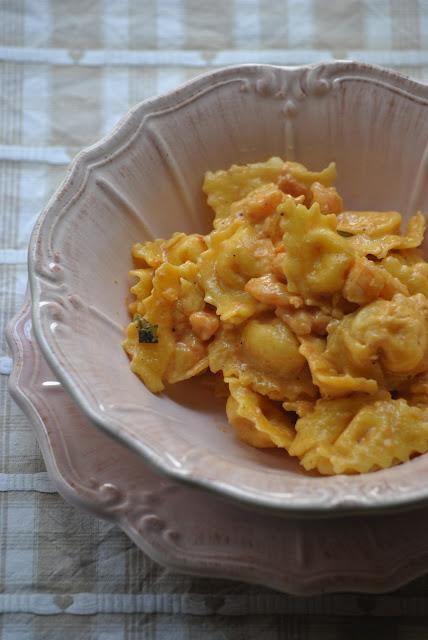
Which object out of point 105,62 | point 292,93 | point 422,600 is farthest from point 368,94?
point 422,600

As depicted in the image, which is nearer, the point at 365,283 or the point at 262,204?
the point at 365,283

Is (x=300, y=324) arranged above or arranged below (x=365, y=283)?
below

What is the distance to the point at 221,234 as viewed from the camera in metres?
2.19

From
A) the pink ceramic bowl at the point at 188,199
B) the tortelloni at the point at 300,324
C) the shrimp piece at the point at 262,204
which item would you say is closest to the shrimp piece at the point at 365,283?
the tortelloni at the point at 300,324

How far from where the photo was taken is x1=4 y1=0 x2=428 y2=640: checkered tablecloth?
1990 millimetres

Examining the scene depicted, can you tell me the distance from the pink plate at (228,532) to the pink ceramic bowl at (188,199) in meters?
0.15


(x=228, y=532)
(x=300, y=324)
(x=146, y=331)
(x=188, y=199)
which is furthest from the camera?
(x=188, y=199)

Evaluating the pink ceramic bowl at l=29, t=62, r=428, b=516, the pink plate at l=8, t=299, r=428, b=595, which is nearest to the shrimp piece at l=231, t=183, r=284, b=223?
the pink ceramic bowl at l=29, t=62, r=428, b=516

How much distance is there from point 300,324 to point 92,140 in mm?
1378

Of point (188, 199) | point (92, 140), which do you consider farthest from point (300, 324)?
point (92, 140)

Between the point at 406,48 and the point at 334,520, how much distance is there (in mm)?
2084

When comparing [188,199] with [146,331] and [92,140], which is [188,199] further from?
[92,140]

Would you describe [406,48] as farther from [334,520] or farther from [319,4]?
[334,520]

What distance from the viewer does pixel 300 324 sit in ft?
6.48
